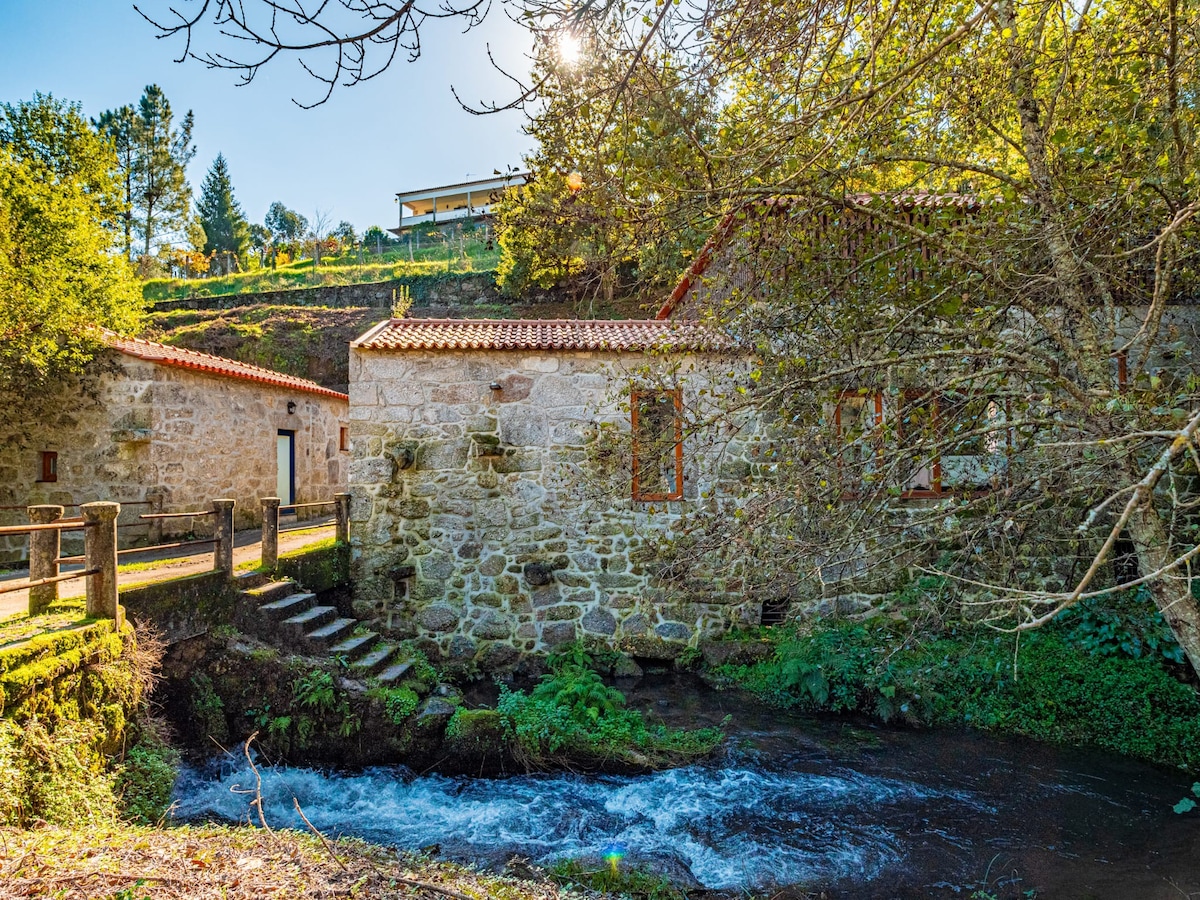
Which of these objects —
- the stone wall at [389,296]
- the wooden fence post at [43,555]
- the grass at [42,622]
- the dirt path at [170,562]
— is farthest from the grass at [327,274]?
the grass at [42,622]

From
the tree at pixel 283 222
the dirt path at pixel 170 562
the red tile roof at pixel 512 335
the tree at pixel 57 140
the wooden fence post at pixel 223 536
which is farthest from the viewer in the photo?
the tree at pixel 283 222

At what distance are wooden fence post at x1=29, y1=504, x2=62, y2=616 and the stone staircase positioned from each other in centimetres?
170

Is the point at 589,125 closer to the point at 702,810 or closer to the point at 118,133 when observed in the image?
the point at 702,810

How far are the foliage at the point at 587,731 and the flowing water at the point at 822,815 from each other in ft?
0.66

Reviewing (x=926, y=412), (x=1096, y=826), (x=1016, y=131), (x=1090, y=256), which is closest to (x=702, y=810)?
(x=1096, y=826)

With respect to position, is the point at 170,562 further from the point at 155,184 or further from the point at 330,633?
the point at 155,184

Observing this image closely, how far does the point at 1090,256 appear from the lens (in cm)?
412

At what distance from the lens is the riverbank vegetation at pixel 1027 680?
6.43 meters

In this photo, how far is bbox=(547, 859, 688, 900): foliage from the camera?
13.3ft

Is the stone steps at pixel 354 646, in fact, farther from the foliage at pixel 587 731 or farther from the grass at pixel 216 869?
the grass at pixel 216 869

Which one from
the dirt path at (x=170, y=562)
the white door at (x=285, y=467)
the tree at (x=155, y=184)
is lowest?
the dirt path at (x=170, y=562)

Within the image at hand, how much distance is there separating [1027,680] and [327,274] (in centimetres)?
2906

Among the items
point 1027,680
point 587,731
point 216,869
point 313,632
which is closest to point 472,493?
point 313,632

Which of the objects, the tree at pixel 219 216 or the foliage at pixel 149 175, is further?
the tree at pixel 219 216
